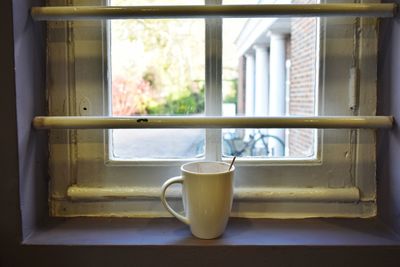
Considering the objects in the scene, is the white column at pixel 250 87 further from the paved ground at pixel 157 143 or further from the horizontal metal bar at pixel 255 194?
the horizontal metal bar at pixel 255 194

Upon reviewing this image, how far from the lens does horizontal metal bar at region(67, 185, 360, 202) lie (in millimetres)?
755

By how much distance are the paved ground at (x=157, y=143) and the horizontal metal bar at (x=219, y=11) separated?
0.27m

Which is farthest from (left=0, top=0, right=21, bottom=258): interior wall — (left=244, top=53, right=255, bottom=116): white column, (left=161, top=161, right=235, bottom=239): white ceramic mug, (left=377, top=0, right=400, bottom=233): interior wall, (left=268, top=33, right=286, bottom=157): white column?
(left=268, top=33, right=286, bottom=157): white column

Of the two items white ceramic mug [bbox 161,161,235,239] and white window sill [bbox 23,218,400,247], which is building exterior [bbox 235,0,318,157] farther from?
white ceramic mug [bbox 161,161,235,239]

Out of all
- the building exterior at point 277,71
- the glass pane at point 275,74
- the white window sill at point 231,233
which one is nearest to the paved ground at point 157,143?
the white window sill at point 231,233

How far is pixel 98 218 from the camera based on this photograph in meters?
0.77

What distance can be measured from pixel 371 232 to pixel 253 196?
0.76 ft

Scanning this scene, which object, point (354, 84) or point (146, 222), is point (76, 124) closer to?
point (146, 222)

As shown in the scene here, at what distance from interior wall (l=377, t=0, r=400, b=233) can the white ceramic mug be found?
312mm

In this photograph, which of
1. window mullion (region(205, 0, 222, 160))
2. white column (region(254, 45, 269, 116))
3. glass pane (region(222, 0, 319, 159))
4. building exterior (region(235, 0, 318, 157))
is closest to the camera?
window mullion (region(205, 0, 222, 160))

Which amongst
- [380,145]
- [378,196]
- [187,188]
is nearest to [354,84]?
[380,145]

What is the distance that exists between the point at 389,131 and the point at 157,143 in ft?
1.74

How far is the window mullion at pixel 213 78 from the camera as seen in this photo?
75cm

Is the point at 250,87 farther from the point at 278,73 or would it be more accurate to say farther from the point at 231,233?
the point at 231,233
